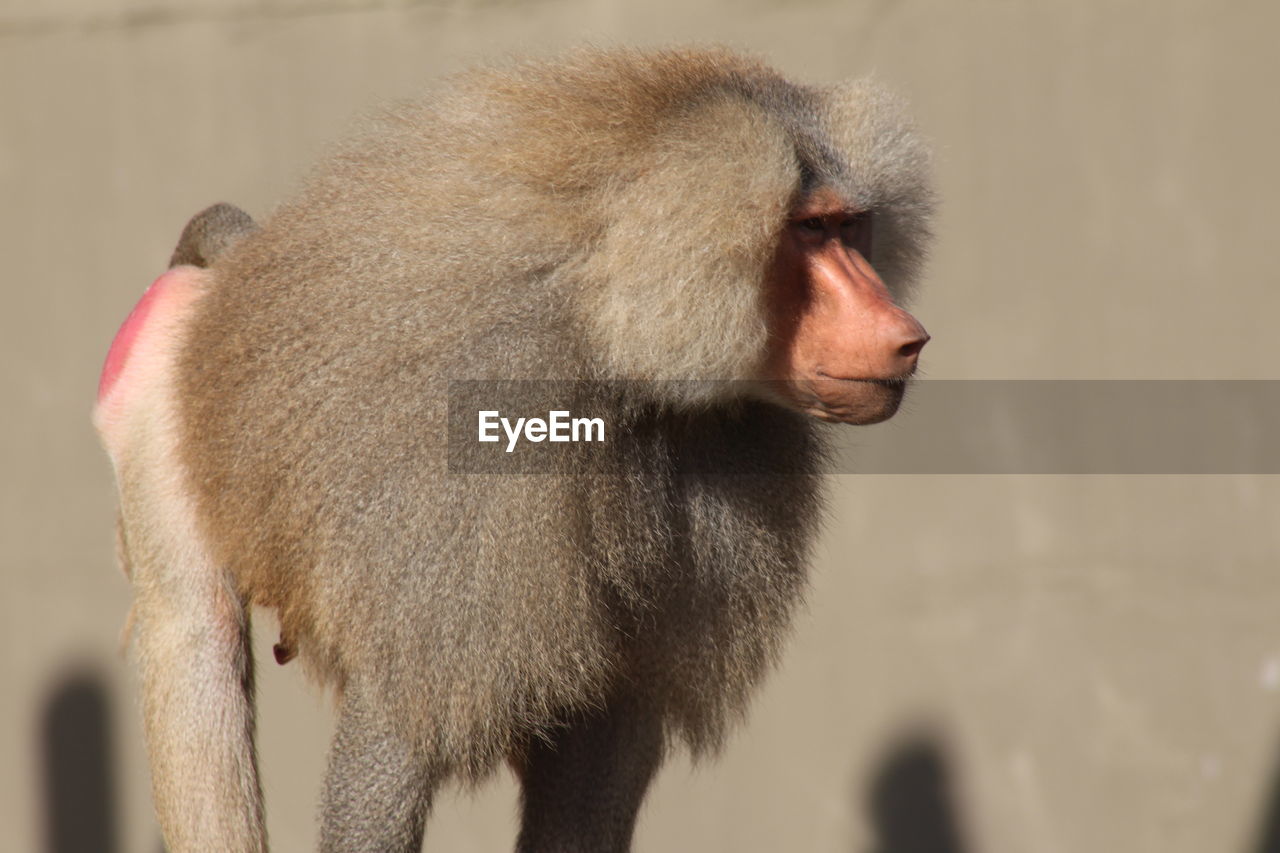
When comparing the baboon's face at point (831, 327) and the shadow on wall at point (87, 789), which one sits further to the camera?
the shadow on wall at point (87, 789)

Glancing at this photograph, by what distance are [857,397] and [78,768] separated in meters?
3.26

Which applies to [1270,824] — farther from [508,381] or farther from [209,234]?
[209,234]

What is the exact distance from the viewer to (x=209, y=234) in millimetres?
2480

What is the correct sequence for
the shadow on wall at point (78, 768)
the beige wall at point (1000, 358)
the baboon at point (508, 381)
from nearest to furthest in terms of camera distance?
the baboon at point (508, 381)
the beige wall at point (1000, 358)
the shadow on wall at point (78, 768)

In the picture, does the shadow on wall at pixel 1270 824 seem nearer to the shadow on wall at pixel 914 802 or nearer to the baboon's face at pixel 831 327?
the shadow on wall at pixel 914 802

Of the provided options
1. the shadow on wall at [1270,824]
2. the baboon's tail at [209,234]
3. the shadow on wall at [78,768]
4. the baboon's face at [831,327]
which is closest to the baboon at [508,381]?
the baboon's face at [831,327]

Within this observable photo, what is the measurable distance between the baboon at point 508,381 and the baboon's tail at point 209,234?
220mm

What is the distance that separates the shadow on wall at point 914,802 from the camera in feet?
12.1

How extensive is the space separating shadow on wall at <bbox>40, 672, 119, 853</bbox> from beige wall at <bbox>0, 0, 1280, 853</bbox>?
591 millimetres

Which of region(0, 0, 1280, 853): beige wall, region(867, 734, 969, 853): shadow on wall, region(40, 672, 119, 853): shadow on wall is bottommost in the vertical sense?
region(40, 672, 119, 853): shadow on wall

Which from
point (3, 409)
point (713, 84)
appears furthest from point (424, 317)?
point (3, 409)

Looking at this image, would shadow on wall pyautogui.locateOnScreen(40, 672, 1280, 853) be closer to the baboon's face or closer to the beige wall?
the beige wall

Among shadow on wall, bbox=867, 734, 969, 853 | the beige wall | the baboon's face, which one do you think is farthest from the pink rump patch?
shadow on wall, bbox=867, 734, 969, 853

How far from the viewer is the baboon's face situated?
73.8 inches
